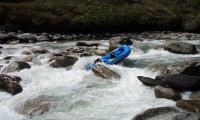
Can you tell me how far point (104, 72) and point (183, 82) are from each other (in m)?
3.41

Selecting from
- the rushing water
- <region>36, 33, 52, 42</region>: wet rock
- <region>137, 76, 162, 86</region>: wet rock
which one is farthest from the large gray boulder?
<region>36, 33, 52, 42</region>: wet rock

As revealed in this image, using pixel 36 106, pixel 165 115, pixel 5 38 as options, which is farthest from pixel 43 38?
pixel 165 115

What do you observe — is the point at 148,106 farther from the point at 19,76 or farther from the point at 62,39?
the point at 62,39

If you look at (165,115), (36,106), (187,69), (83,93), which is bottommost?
(36,106)

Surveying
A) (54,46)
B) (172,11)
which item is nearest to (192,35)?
(172,11)

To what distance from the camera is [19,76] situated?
1330 cm

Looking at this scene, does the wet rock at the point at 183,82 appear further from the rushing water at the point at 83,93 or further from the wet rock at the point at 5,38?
the wet rock at the point at 5,38

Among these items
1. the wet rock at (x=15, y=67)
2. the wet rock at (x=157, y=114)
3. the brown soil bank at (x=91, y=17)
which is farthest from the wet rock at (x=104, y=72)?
the brown soil bank at (x=91, y=17)

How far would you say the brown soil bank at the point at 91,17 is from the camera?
1000 inches

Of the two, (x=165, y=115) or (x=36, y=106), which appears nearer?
(x=165, y=115)

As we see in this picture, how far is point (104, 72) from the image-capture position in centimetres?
1312

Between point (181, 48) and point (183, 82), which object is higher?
point (181, 48)

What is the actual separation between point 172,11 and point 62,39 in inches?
495

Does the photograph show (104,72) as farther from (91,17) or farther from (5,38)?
(91,17)
